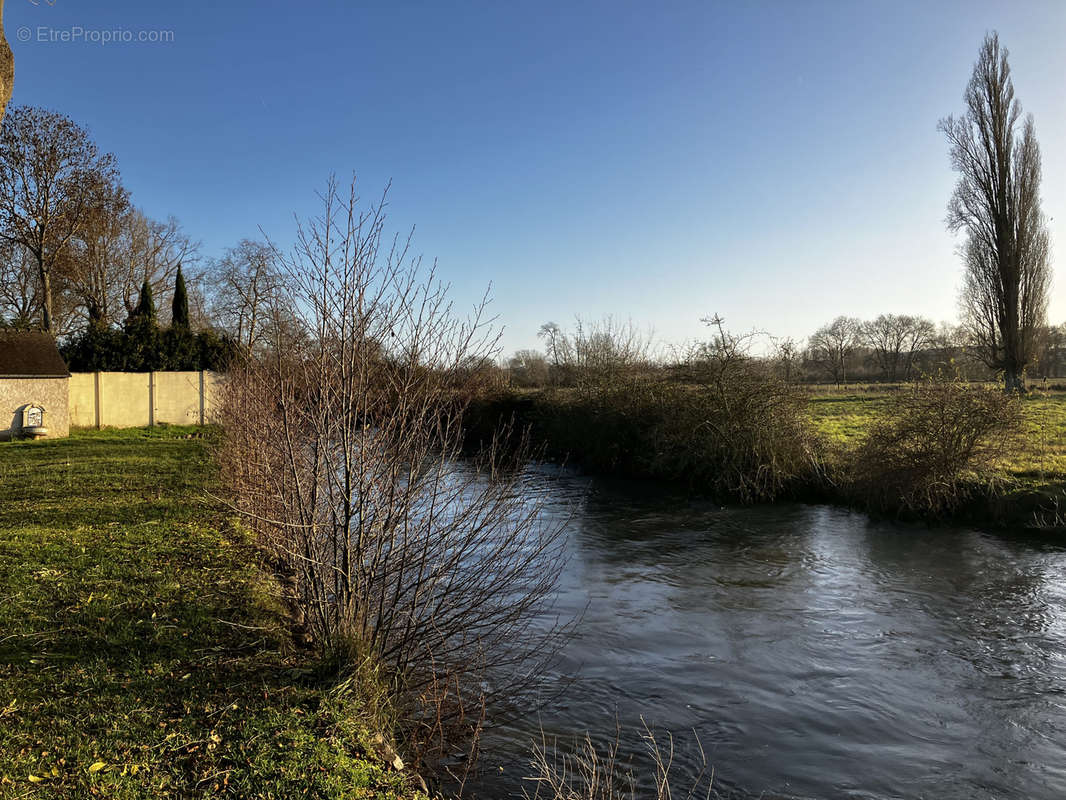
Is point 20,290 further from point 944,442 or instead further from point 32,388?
point 944,442

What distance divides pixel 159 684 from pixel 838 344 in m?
43.6

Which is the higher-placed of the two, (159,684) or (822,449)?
(822,449)

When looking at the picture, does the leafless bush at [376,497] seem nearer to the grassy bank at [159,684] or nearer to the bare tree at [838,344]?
the grassy bank at [159,684]

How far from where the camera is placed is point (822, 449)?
1473 centimetres

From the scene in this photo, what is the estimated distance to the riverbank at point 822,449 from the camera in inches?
459

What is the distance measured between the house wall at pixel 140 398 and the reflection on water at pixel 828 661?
59.9 feet

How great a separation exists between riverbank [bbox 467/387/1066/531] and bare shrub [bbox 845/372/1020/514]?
0.64 feet

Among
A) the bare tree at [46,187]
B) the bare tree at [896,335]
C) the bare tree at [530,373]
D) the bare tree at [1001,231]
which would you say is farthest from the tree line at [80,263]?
the bare tree at [896,335]

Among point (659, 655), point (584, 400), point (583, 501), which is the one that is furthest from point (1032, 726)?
point (584, 400)

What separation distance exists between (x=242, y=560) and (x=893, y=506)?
11365 millimetres

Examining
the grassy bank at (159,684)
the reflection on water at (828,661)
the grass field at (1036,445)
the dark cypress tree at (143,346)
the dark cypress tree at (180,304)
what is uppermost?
the dark cypress tree at (180,304)

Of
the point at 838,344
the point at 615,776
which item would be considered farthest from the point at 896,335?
the point at 615,776

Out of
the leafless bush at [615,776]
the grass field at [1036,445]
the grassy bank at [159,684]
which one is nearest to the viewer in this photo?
the grassy bank at [159,684]

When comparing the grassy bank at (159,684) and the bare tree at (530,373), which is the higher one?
the bare tree at (530,373)
